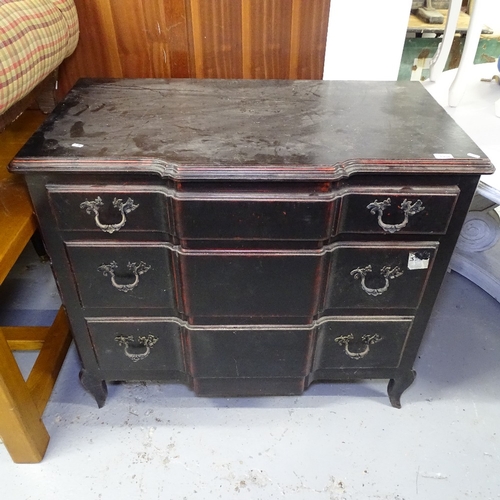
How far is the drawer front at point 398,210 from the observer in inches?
36.6

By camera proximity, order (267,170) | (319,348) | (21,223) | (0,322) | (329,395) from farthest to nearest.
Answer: (0,322), (329,395), (319,348), (21,223), (267,170)

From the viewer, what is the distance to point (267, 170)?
885mm

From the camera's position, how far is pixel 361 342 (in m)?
1.20

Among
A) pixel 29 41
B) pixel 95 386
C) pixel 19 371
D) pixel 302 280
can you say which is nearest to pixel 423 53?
pixel 302 280

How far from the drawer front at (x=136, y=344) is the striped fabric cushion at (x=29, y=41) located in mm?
549

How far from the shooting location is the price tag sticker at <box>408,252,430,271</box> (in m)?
1.03

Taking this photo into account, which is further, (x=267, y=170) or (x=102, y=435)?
(x=102, y=435)

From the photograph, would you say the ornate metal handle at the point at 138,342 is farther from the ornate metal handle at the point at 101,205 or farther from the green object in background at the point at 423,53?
the green object in background at the point at 423,53

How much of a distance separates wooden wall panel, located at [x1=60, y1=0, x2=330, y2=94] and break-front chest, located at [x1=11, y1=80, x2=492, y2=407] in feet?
0.56

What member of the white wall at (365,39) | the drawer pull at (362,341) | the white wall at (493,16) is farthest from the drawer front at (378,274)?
the white wall at (493,16)

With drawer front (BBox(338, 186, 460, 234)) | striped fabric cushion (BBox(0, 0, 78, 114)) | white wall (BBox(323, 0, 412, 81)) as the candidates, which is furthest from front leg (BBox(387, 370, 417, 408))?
striped fabric cushion (BBox(0, 0, 78, 114))

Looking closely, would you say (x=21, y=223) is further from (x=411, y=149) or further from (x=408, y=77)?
(x=408, y=77)

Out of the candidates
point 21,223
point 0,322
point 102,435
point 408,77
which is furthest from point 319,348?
point 408,77

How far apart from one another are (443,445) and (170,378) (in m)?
0.78
